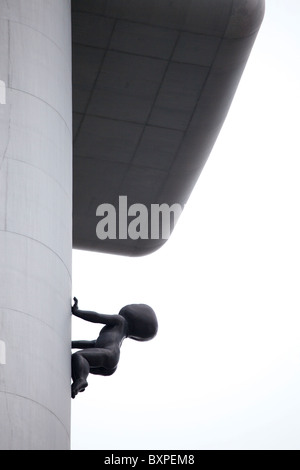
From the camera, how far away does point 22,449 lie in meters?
16.2

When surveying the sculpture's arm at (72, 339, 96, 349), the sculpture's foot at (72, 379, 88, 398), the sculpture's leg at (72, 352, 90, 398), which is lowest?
the sculpture's foot at (72, 379, 88, 398)

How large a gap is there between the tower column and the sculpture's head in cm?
190

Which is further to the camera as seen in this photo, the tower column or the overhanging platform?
the overhanging platform

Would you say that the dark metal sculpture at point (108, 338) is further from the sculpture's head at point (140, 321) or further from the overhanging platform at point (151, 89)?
the overhanging platform at point (151, 89)

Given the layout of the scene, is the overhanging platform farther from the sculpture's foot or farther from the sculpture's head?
the sculpture's foot

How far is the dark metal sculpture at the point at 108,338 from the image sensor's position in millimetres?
19266

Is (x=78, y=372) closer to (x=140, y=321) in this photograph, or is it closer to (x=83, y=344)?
(x=83, y=344)

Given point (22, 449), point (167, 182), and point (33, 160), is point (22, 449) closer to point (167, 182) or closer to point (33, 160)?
point (33, 160)

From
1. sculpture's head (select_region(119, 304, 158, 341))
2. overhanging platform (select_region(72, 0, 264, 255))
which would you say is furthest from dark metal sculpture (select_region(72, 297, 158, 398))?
overhanging platform (select_region(72, 0, 264, 255))

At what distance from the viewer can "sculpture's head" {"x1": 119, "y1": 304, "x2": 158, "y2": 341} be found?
2108 cm

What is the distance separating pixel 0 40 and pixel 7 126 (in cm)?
210

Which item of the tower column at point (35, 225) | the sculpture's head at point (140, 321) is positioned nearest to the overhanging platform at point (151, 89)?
the tower column at point (35, 225)

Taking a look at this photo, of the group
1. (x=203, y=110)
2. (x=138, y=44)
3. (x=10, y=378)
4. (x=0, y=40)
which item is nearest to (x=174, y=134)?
(x=203, y=110)

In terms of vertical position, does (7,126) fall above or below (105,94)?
below
